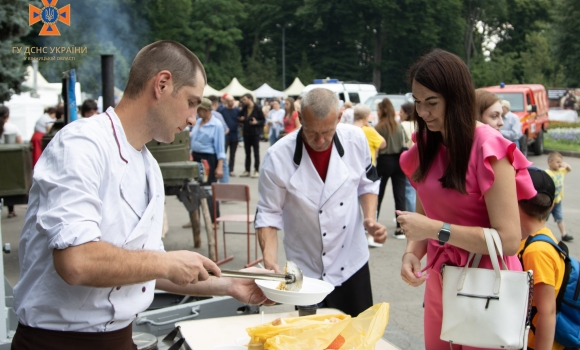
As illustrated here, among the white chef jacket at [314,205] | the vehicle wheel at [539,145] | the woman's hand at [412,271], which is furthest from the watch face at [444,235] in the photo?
the vehicle wheel at [539,145]

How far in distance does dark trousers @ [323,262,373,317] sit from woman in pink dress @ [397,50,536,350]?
0.91 meters

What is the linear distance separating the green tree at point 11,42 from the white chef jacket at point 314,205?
6026 millimetres

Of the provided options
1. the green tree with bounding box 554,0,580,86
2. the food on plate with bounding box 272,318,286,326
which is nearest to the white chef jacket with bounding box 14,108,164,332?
the food on plate with bounding box 272,318,286,326

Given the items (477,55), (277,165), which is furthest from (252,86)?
(277,165)

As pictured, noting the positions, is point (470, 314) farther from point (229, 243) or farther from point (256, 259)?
point (229, 243)

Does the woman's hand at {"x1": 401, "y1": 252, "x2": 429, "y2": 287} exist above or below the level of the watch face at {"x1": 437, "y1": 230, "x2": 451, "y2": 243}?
below

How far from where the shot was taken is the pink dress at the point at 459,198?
2.37 meters

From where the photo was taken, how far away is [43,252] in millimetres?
1834

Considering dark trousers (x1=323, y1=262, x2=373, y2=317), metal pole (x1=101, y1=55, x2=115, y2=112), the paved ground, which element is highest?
metal pole (x1=101, y1=55, x2=115, y2=112)

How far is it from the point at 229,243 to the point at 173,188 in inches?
65.5

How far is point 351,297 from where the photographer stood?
3531 mm

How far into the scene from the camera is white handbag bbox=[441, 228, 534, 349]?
2322 millimetres

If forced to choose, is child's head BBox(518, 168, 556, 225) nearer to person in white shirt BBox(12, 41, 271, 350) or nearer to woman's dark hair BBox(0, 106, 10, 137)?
person in white shirt BBox(12, 41, 271, 350)

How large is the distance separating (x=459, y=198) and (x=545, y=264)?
51 centimetres
